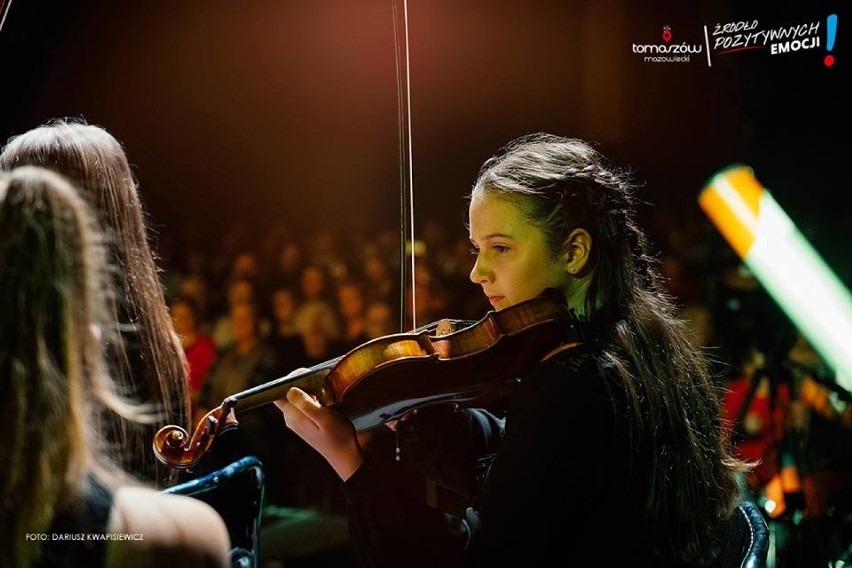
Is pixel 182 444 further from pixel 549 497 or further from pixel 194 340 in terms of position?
pixel 194 340

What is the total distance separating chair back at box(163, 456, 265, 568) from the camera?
1354 mm

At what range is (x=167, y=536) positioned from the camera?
856 millimetres

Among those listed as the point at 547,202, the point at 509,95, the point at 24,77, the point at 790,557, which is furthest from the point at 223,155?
the point at 790,557

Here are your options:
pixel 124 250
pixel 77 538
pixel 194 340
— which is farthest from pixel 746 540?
pixel 194 340

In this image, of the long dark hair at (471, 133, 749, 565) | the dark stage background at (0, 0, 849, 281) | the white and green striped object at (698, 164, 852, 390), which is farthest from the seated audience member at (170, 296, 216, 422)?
the white and green striped object at (698, 164, 852, 390)

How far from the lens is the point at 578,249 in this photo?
55.8 inches

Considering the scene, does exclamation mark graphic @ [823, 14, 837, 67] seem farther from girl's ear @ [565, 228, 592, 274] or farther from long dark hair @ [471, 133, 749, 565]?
girl's ear @ [565, 228, 592, 274]

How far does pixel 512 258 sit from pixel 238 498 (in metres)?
0.63

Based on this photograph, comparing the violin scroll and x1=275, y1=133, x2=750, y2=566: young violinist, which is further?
the violin scroll

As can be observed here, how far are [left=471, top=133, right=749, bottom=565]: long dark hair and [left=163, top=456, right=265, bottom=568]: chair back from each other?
650mm

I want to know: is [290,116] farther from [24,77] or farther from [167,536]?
[167,536]

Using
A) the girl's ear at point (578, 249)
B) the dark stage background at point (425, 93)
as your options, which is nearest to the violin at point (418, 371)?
the girl's ear at point (578, 249)

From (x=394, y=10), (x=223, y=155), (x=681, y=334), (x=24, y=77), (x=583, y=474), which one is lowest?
(x=583, y=474)

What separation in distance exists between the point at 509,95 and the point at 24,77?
140cm
